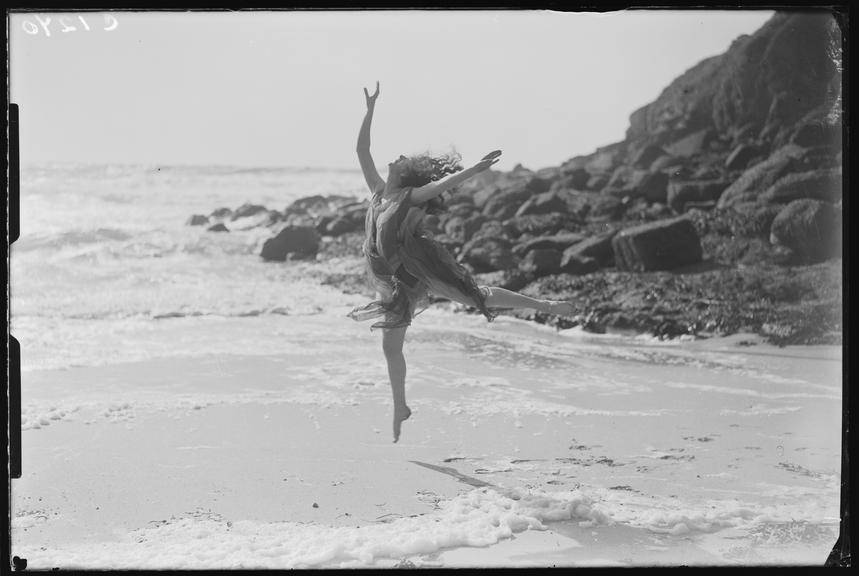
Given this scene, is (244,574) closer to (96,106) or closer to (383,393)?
(383,393)

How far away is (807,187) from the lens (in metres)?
4.14

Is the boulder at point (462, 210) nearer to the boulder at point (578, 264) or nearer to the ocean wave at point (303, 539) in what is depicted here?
the boulder at point (578, 264)

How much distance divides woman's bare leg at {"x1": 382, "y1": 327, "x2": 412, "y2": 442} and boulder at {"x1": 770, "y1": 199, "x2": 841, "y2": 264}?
6.15ft

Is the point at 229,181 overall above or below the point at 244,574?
above

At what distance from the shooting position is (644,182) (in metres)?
4.90

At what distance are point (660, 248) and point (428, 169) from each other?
7.46 feet

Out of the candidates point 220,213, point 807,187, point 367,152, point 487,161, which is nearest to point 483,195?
point 220,213

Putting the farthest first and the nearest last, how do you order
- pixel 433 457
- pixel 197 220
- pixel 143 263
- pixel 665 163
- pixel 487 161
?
pixel 665 163, pixel 197 220, pixel 143 263, pixel 433 457, pixel 487 161

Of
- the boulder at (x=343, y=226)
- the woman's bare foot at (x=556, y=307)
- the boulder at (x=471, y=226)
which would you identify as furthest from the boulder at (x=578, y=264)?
the woman's bare foot at (x=556, y=307)

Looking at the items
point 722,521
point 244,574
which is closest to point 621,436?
point 722,521

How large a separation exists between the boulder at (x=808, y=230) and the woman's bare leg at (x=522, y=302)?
4.81ft

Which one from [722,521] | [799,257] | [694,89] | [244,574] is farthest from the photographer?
[799,257]

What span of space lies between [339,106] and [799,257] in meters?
2.35

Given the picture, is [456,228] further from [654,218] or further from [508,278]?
[654,218]
